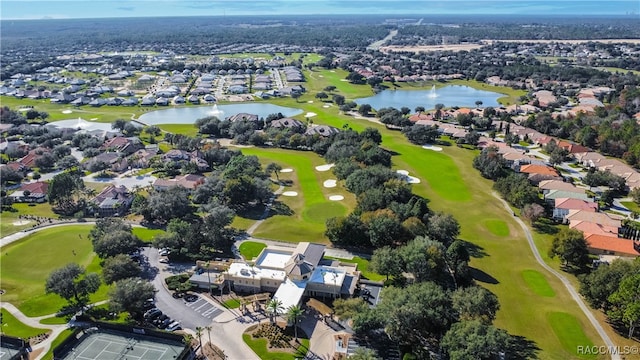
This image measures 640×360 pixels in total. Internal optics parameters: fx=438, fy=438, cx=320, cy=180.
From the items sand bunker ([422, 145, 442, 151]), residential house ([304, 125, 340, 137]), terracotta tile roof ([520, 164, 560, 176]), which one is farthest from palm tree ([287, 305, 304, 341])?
sand bunker ([422, 145, 442, 151])

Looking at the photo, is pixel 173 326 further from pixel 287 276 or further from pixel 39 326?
pixel 39 326

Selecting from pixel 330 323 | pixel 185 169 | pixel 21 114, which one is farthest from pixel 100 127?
pixel 330 323

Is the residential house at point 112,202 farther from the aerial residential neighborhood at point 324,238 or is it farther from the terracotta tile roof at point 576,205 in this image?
the terracotta tile roof at point 576,205

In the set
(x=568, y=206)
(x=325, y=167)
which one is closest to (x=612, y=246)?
(x=568, y=206)

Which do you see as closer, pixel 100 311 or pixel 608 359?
pixel 608 359

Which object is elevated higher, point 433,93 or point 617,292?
point 433,93

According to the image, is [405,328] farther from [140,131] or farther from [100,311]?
[140,131]
